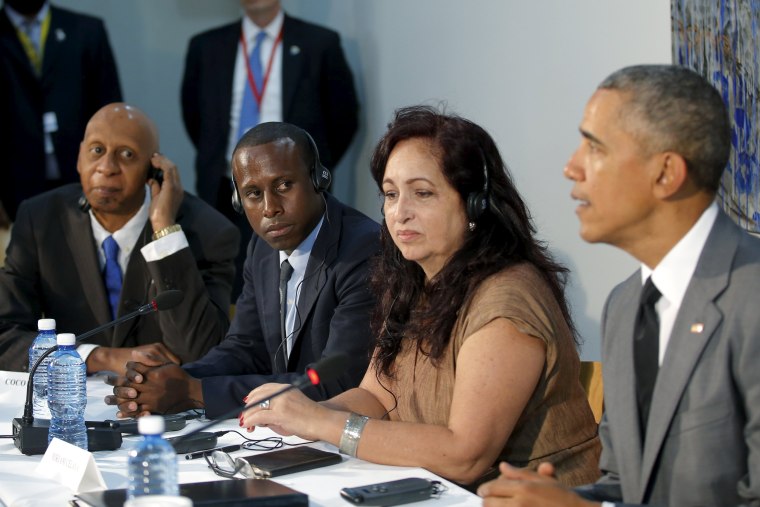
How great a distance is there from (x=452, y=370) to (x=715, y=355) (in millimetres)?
782

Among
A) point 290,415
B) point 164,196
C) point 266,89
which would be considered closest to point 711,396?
point 290,415

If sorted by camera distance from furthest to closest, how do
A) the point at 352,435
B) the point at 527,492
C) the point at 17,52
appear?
the point at 17,52 < the point at 352,435 < the point at 527,492

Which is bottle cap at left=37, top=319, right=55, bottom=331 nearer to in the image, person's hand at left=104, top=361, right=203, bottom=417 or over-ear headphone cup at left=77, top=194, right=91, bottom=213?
person's hand at left=104, top=361, right=203, bottom=417

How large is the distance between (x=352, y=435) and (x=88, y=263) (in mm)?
1754

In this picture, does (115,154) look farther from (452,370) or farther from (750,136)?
(750,136)

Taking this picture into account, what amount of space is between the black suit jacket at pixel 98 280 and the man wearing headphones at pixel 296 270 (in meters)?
0.36

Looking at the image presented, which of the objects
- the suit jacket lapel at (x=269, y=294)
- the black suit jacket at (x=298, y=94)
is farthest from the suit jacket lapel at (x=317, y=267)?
the black suit jacket at (x=298, y=94)

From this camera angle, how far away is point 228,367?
3.15 m

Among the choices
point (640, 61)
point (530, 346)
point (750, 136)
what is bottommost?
point (530, 346)

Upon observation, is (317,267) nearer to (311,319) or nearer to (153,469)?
(311,319)

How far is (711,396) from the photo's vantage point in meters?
1.67

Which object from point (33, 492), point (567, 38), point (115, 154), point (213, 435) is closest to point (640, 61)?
point (567, 38)

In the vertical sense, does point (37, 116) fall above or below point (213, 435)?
above

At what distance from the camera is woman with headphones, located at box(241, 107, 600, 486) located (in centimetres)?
215
